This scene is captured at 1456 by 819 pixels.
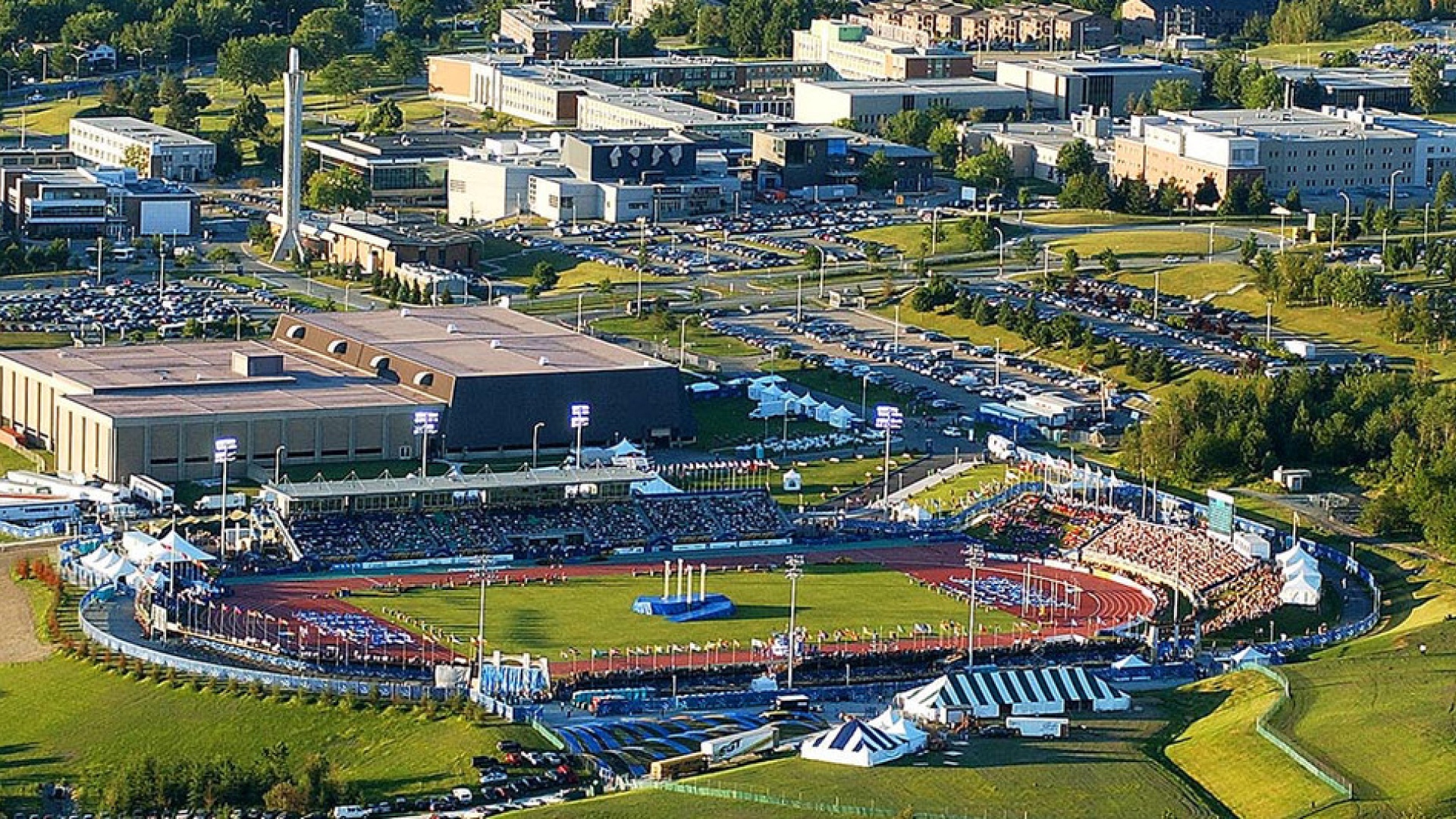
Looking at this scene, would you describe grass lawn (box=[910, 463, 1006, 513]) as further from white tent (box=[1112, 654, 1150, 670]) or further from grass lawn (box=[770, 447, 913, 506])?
white tent (box=[1112, 654, 1150, 670])

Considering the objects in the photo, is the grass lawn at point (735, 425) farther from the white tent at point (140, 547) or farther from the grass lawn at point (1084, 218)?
the grass lawn at point (1084, 218)

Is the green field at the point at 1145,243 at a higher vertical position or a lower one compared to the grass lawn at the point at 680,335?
higher

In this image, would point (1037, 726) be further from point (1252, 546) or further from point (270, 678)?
point (1252, 546)

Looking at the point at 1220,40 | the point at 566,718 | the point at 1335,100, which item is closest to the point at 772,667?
the point at 566,718

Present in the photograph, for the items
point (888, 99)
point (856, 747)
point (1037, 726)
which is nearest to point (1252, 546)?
point (1037, 726)

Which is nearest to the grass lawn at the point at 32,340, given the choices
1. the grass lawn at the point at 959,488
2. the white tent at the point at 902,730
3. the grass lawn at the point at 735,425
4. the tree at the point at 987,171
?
the grass lawn at the point at 735,425
